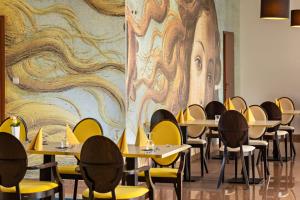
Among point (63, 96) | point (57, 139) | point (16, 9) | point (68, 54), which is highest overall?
point (16, 9)

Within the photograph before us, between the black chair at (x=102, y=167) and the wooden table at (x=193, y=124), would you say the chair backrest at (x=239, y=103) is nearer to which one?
the wooden table at (x=193, y=124)

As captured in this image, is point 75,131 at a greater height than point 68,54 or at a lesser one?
lesser

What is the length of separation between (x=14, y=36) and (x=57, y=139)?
4.94ft

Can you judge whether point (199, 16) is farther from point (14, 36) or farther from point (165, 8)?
point (14, 36)

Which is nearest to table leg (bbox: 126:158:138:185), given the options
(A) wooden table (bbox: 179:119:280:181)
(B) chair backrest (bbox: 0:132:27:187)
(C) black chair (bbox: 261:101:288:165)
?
(B) chair backrest (bbox: 0:132:27:187)

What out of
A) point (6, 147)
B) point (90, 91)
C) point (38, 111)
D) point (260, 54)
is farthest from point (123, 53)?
point (260, 54)

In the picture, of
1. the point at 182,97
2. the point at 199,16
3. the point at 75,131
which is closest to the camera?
the point at 75,131

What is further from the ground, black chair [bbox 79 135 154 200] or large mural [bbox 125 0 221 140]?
large mural [bbox 125 0 221 140]

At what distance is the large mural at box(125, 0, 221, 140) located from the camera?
367 inches

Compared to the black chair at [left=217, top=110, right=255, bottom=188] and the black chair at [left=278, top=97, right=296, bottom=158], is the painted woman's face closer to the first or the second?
the black chair at [left=278, top=97, right=296, bottom=158]

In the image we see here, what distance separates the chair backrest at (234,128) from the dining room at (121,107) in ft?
0.04

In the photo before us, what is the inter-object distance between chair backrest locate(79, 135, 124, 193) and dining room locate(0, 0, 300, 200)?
0.31 m

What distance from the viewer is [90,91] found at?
917 cm

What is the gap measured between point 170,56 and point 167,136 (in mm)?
3825
